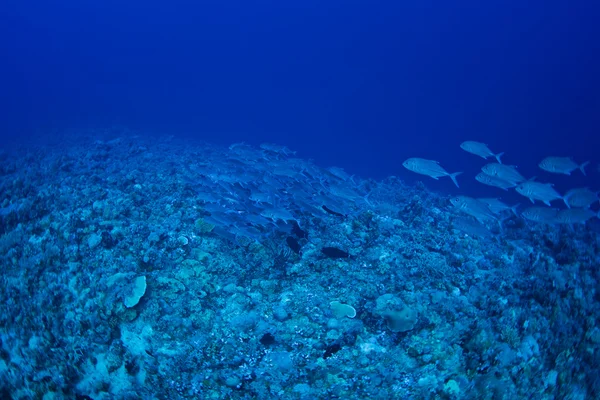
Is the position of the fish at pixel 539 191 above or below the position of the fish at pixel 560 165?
below

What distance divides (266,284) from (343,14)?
151729 mm

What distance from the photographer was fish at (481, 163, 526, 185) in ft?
23.5

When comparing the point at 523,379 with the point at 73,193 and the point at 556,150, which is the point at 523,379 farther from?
the point at 556,150

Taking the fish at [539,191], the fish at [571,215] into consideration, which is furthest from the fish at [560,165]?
the fish at [571,215]

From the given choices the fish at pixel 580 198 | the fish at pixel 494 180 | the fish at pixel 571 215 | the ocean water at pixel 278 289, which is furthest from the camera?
the fish at pixel 494 180

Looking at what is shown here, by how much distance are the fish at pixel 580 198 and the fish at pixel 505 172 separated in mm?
1278

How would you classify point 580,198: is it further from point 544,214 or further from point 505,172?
point 505,172

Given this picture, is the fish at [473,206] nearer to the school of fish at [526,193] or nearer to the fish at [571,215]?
the school of fish at [526,193]

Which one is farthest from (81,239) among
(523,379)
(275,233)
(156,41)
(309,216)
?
(156,41)

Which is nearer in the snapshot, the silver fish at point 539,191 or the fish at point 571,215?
the fish at point 571,215

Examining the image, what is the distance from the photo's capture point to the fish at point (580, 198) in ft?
23.8

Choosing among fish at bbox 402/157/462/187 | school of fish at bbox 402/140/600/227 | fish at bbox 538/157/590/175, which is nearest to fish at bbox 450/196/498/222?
school of fish at bbox 402/140/600/227

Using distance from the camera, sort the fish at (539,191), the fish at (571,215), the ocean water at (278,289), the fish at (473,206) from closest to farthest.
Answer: the ocean water at (278,289)
the fish at (473,206)
the fish at (571,215)
the fish at (539,191)

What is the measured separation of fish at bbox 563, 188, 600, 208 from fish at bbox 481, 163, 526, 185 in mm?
1278
